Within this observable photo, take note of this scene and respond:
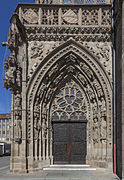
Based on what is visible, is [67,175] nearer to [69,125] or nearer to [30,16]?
[69,125]

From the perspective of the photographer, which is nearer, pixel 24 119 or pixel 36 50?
pixel 24 119

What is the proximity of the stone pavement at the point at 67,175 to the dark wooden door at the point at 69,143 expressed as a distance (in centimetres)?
130

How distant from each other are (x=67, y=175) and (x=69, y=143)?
89.5 inches

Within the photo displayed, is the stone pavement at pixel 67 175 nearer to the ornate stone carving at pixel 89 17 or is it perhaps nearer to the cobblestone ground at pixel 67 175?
the cobblestone ground at pixel 67 175

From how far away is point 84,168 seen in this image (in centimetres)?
1027

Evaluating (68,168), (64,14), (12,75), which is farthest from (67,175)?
(64,14)

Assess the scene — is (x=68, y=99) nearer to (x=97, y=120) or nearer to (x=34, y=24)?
(x=97, y=120)

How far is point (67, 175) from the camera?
909 cm

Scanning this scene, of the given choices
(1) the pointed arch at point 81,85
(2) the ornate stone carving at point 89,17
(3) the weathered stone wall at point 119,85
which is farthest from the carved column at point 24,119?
(3) the weathered stone wall at point 119,85

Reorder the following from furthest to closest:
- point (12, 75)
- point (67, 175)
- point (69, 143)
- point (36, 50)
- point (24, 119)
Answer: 1. point (69, 143)
2. point (36, 50)
3. point (24, 119)
4. point (12, 75)
5. point (67, 175)

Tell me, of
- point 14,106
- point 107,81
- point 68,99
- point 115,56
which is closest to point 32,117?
point 14,106

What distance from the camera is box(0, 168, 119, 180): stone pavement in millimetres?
8617

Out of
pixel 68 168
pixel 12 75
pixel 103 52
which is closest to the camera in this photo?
pixel 12 75

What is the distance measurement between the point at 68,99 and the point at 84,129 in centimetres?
164
